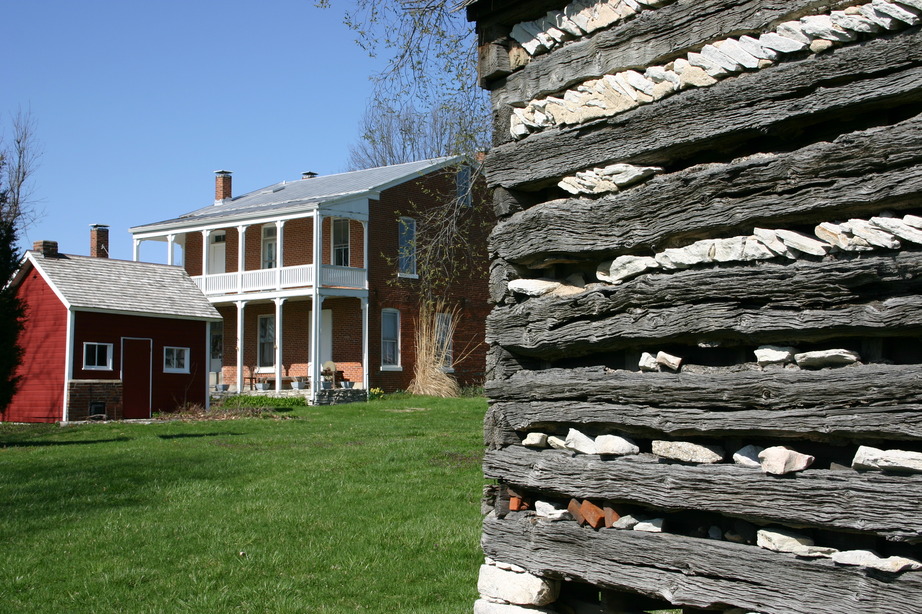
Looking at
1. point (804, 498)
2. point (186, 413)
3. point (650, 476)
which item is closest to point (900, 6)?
point (804, 498)

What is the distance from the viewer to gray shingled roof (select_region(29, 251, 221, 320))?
71.7ft

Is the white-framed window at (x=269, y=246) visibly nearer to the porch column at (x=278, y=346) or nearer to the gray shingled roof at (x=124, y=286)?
the porch column at (x=278, y=346)

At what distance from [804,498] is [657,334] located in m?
0.90

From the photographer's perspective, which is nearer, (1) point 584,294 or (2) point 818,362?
(2) point 818,362

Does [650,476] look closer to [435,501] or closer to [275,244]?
[435,501]

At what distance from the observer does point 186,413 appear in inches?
860

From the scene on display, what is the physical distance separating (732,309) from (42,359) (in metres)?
21.2

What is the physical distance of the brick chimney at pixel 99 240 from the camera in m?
38.5

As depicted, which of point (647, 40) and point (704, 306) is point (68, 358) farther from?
point (704, 306)

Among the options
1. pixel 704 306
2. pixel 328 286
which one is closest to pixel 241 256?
pixel 328 286

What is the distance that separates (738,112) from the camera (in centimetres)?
373

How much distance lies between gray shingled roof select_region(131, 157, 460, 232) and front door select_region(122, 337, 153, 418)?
6297mm

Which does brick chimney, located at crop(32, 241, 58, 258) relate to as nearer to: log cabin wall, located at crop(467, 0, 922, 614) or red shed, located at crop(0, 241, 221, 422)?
red shed, located at crop(0, 241, 221, 422)

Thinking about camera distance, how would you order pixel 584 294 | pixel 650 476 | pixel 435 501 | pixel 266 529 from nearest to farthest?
pixel 650 476, pixel 584 294, pixel 266 529, pixel 435 501
